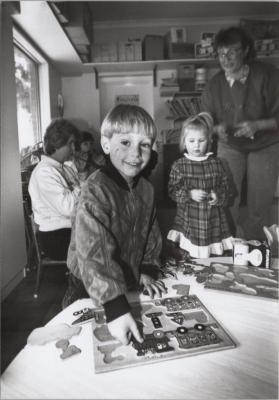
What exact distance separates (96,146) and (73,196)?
0.42 ft

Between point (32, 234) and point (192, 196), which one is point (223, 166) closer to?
point (192, 196)

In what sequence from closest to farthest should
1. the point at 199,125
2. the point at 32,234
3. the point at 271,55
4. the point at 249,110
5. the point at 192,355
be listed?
the point at 192,355, the point at 32,234, the point at 271,55, the point at 249,110, the point at 199,125

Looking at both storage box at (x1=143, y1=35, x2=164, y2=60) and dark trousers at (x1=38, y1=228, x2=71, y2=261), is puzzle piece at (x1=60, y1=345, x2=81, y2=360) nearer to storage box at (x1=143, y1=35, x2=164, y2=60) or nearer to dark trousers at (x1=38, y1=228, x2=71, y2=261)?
dark trousers at (x1=38, y1=228, x2=71, y2=261)

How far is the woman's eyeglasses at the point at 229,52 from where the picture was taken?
0.96 m

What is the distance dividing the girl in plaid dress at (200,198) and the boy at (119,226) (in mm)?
574

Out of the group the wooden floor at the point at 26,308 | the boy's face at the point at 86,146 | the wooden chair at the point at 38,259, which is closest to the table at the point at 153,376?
the wooden floor at the point at 26,308

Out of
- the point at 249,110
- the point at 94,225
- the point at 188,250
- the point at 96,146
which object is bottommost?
the point at 188,250

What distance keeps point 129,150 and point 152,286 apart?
0.93 ft

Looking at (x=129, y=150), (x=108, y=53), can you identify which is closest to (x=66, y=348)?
(x=129, y=150)

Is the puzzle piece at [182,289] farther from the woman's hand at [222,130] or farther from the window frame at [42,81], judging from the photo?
the woman's hand at [222,130]

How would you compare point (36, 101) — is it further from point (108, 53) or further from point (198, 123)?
point (198, 123)

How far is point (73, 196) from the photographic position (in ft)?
2.31

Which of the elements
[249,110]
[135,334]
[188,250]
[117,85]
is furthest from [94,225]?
[188,250]

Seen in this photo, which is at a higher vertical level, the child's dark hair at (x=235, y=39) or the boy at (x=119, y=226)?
the child's dark hair at (x=235, y=39)
